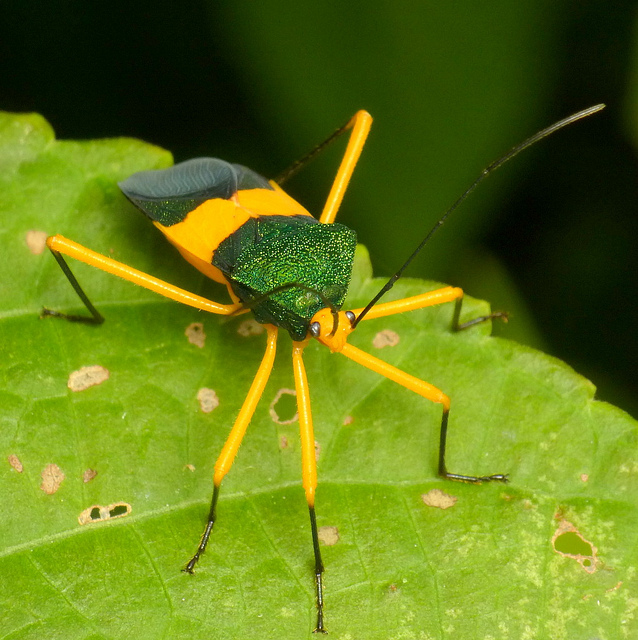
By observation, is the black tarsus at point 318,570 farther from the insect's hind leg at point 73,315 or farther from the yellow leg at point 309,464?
the insect's hind leg at point 73,315

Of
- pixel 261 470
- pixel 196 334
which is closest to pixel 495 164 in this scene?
pixel 196 334

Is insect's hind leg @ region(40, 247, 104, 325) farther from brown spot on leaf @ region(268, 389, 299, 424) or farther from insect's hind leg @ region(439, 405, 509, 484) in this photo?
insect's hind leg @ region(439, 405, 509, 484)


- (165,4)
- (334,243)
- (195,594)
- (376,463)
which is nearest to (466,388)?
(376,463)

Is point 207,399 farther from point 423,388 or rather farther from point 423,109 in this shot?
point 423,109

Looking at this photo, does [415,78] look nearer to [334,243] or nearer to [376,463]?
[334,243]

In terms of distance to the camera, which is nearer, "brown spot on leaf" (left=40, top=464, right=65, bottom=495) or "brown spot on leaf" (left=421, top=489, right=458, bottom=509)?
"brown spot on leaf" (left=40, top=464, right=65, bottom=495)

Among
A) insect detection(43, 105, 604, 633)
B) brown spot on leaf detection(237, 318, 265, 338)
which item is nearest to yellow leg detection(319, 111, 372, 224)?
insect detection(43, 105, 604, 633)
